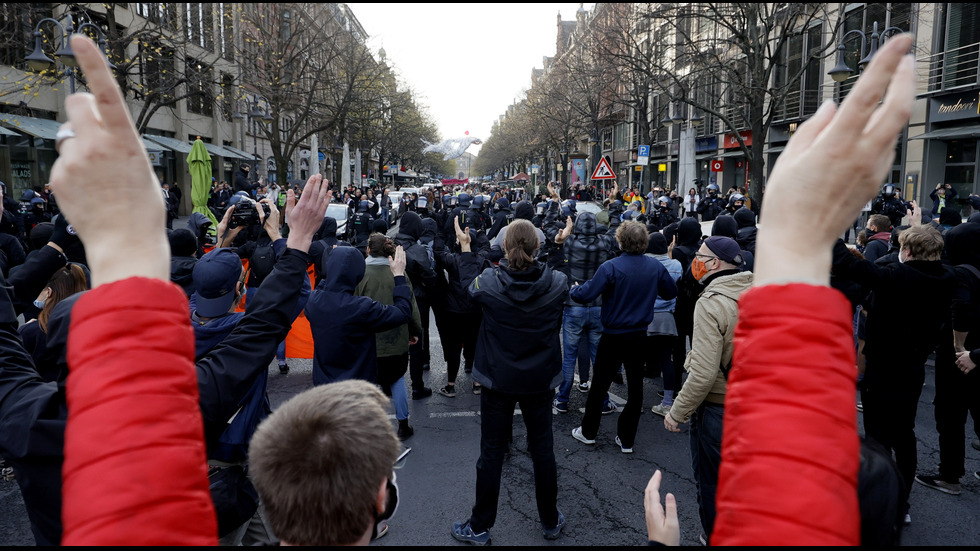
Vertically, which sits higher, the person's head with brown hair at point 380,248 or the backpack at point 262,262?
the person's head with brown hair at point 380,248

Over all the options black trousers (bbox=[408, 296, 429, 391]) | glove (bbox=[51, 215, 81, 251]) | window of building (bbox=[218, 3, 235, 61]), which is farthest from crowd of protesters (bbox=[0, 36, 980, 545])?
window of building (bbox=[218, 3, 235, 61])

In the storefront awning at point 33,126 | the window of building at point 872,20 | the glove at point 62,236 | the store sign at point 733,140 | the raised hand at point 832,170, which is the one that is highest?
the window of building at point 872,20

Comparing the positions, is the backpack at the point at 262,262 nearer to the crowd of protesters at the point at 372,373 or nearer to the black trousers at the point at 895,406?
the crowd of protesters at the point at 372,373

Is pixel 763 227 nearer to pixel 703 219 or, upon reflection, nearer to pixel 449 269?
pixel 449 269

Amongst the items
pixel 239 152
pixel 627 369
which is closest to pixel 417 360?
pixel 627 369

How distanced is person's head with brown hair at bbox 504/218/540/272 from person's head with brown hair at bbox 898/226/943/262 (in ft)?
7.94

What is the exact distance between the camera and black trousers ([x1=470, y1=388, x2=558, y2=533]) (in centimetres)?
396

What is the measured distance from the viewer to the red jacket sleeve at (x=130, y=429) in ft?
2.78

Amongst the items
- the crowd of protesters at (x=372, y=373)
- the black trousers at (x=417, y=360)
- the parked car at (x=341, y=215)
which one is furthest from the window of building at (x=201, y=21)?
the crowd of protesters at (x=372, y=373)

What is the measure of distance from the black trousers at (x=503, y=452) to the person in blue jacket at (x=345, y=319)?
109 cm

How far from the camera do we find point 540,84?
4559 centimetres

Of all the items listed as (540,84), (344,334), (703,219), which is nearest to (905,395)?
(344,334)

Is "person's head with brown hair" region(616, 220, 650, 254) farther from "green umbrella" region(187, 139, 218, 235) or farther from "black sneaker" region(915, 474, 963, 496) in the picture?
"green umbrella" region(187, 139, 218, 235)

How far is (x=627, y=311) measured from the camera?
527 centimetres
